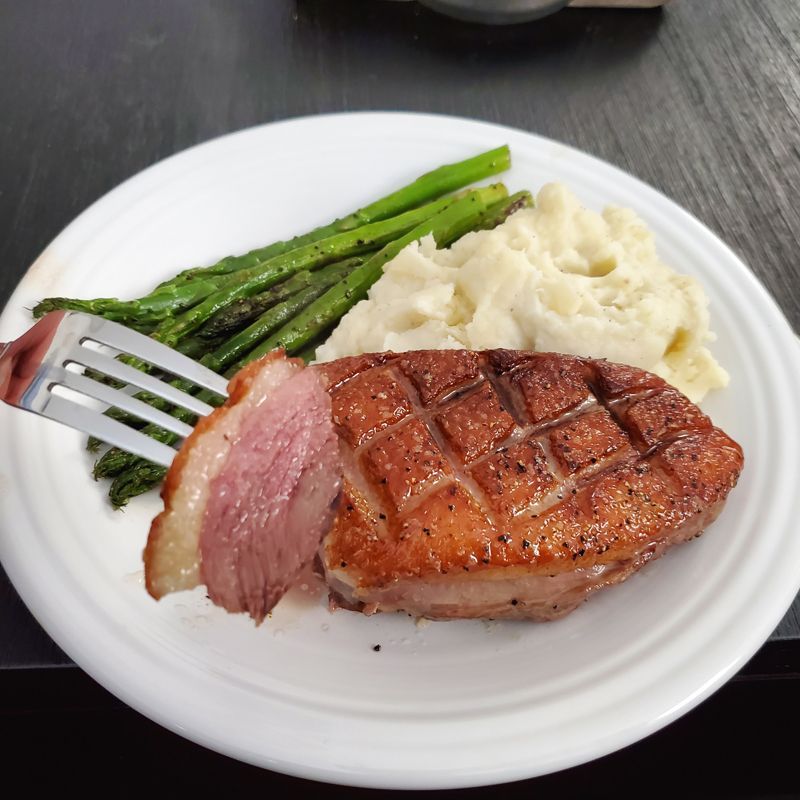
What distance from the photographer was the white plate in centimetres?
191

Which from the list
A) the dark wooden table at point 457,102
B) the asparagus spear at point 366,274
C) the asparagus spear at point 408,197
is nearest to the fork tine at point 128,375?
the asparagus spear at point 366,274

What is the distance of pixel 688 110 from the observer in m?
4.74

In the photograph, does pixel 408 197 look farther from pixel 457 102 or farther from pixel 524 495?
pixel 524 495

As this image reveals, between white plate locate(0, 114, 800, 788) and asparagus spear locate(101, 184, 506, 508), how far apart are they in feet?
0.29

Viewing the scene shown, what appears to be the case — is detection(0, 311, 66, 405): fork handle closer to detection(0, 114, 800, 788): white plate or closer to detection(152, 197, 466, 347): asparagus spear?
detection(0, 114, 800, 788): white plate

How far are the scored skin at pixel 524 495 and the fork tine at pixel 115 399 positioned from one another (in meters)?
0.56

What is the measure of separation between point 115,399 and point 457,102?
11.4ft

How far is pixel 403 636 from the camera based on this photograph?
229 centimetres

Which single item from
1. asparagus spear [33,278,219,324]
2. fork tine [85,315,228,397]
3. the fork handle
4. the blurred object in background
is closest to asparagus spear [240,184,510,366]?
asparagus spear [33,278,219,324]

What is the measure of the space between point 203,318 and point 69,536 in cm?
114

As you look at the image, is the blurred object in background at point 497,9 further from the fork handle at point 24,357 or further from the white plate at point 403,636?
the fork handle at point 24,357

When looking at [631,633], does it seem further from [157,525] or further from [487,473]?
[157,525]

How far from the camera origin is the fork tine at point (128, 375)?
2020 mm

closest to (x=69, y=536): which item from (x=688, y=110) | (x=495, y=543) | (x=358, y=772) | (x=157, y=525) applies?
(x=157, y=525)
